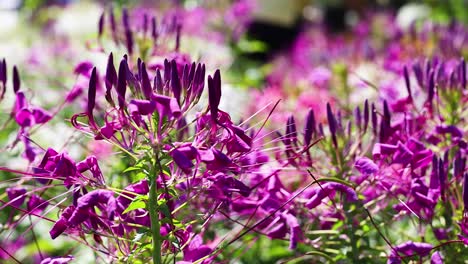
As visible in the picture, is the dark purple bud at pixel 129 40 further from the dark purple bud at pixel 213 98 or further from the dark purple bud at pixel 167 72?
the dark purple bud at pixel 213 98

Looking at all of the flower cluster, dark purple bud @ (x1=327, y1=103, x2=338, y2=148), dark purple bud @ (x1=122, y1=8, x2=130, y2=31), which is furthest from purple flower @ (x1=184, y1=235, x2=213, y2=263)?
dark purple bud @ (x1=122, y1=8, x2=130, y2=31)

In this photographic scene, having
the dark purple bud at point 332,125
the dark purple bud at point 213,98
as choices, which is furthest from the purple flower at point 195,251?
the dark purple bud at point 332,125

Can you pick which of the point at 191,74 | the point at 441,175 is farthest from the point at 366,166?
the point at 191,74

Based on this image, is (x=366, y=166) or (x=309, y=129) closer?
(x=366, y=166)

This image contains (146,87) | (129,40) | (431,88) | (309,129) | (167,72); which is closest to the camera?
(146,87)

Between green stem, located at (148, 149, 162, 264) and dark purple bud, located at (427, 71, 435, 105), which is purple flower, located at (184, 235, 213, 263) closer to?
green stem, located at (148, 149, 162, 264)

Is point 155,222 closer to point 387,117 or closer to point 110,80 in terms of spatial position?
point 110,80

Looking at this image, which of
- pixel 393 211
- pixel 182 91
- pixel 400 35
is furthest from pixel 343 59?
pixel 182 91

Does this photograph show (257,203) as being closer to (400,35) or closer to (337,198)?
(337,198)

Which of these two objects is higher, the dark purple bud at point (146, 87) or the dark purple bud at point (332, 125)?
the dark purple bud at point (146, 87)

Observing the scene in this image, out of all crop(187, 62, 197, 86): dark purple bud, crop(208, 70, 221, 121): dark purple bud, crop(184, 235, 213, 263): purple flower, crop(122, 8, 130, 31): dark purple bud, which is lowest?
crop(184, 235, 213, 263): purple flower

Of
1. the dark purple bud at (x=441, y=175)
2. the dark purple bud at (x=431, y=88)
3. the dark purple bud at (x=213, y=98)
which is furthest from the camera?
the dark purple bud at (x=431, y=88)

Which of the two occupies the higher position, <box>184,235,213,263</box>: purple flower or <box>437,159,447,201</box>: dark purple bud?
<box>437,159,447,201</box>: dark purple bud

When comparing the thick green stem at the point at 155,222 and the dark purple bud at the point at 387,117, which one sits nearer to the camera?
the thick green stem at the point at 155,222
